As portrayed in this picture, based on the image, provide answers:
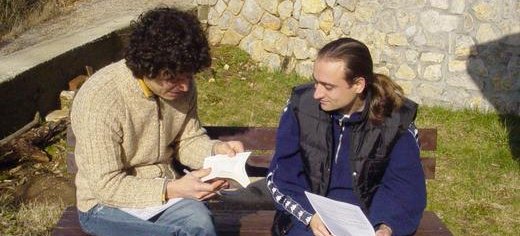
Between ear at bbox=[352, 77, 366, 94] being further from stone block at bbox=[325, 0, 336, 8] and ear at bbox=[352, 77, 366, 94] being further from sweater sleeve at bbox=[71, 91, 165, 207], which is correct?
stone block at bbox=[325, 0, 336, 8]

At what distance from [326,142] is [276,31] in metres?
4.96

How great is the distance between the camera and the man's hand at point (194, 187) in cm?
315

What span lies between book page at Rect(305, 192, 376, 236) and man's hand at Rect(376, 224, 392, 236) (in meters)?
0.19

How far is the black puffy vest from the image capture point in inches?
136

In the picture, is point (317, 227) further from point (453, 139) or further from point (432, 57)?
point (432, 57)

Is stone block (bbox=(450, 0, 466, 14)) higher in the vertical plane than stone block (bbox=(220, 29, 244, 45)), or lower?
higher

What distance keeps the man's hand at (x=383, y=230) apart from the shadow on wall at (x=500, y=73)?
3.79 m

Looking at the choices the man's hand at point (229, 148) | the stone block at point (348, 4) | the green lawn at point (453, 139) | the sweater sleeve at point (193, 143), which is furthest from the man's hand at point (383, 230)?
the stone block at point (348, 4)

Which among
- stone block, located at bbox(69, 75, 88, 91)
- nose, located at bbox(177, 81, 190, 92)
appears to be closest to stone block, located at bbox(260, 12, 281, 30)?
stone block, located at bbox(69, 75, 88, 91)

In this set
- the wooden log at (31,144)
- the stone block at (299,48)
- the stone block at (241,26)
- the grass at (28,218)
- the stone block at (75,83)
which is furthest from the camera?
the stone block at (241,26)

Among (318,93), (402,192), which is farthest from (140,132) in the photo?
(402,192)

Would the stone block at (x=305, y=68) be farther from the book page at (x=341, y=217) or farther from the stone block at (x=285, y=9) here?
the book page at (x=341, y=217)

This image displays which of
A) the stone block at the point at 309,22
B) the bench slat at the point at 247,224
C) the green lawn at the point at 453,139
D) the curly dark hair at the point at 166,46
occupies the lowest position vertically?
the green lawn at the point at 453,139

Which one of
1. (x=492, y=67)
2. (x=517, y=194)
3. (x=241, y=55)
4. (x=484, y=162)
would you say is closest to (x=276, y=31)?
(x=241, y=55)
